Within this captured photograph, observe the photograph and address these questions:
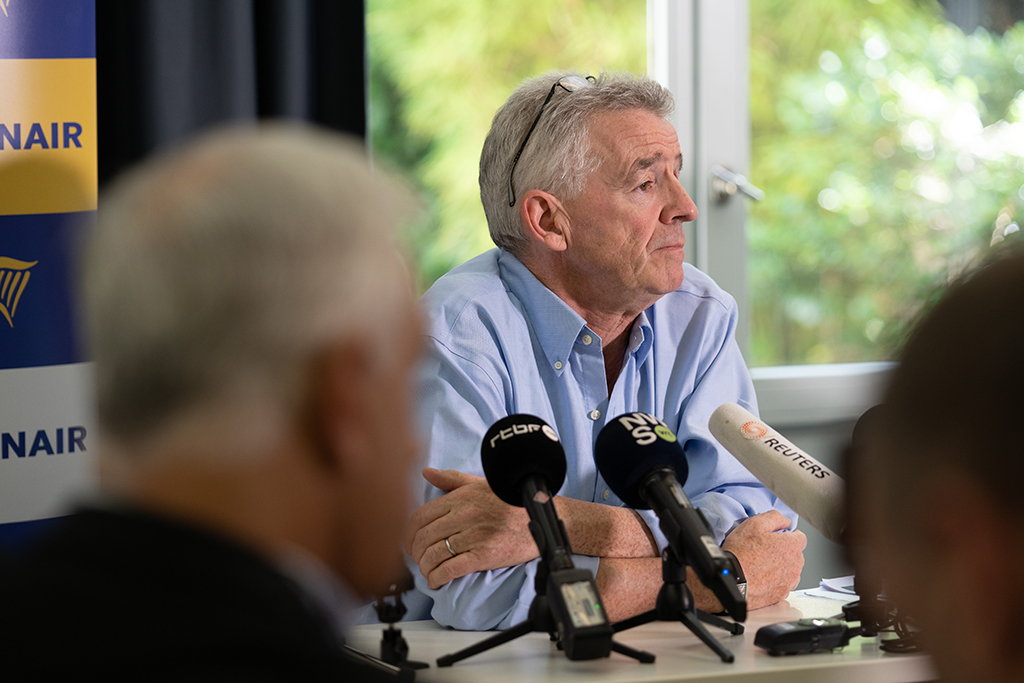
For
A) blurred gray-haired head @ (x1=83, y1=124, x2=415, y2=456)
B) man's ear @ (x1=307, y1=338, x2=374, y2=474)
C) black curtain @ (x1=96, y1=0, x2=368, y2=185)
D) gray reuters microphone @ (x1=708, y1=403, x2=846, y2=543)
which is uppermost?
black curtain @ (x1=96, y1=0, x2=368, y2=185)

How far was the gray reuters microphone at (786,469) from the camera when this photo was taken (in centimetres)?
138

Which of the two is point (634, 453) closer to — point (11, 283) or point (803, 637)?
point (803, 637)

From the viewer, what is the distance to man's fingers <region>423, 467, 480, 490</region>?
5.34 feet

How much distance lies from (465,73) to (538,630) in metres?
2.83

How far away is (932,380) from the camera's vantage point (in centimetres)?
58

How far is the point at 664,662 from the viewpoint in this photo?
1323 millimetres

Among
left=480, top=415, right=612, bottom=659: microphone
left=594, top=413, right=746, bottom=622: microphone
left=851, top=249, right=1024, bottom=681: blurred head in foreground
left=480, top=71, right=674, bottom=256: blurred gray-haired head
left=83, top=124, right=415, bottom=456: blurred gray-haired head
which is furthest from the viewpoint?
left=480, top=71, right=674, bottom=256: blurred gray-haired head

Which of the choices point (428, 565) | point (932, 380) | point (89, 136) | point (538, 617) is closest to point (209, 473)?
point (932, 380)

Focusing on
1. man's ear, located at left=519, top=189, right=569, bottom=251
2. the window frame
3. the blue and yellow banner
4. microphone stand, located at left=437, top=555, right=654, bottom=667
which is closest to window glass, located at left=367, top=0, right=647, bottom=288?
the window frame

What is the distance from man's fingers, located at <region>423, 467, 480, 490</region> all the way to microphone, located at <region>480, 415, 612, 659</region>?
18cm

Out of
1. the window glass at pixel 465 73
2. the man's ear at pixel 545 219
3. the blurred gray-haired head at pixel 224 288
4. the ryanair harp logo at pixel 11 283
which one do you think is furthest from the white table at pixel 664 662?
the window glass at pixel 465 73

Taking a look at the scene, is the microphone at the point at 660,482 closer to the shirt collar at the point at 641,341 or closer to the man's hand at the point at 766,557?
the man's hand at the point at 766,557

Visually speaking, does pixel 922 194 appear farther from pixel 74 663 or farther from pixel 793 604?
pixel 74 663

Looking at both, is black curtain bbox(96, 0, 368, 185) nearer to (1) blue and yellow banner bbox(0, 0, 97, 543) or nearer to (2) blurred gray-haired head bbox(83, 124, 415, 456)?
(1) blue and yellow banner bbox(0, 0, 97, 543)
